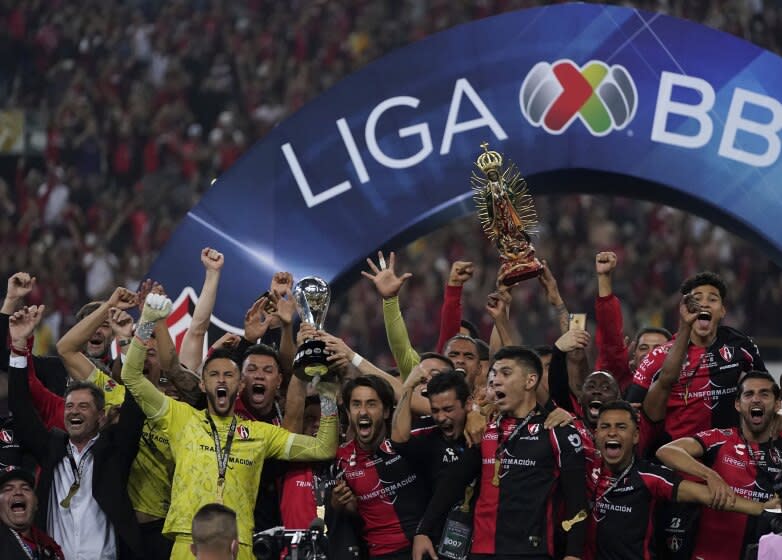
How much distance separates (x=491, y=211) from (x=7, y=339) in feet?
8.94

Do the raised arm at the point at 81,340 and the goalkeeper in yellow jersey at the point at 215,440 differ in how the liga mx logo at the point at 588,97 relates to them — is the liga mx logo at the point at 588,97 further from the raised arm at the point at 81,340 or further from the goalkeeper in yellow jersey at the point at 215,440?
the raised arm at the point at 81,340

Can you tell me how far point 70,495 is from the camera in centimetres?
816

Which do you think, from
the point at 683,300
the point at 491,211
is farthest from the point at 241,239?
the point at 683,300

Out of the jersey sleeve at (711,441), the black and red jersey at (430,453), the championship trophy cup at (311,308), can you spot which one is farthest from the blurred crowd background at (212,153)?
the black and red jersey at (430,453)

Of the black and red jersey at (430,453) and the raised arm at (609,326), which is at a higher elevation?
the raised arm at (609,326)

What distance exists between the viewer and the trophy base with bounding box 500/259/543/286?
8.38 metres

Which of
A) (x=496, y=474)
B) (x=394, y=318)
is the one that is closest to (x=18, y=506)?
(x=394, y=318)

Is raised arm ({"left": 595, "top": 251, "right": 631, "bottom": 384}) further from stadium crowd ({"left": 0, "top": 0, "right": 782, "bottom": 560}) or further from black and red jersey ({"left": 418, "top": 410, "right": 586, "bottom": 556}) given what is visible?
black and red jersey ({"left": 418, "top": 410, "right": 586, "bottom": 556})

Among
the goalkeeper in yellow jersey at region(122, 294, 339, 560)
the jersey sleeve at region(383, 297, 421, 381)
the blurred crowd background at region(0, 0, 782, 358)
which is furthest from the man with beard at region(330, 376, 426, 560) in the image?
the blurred crowd background at region(0, 0, 782, 358)

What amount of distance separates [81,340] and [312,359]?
1.39m

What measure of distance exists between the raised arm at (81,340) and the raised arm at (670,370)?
9.08 feet

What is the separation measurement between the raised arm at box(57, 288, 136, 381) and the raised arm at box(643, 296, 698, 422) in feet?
9.08

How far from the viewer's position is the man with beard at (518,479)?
750 centimetres

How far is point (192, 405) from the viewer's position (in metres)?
8.48
